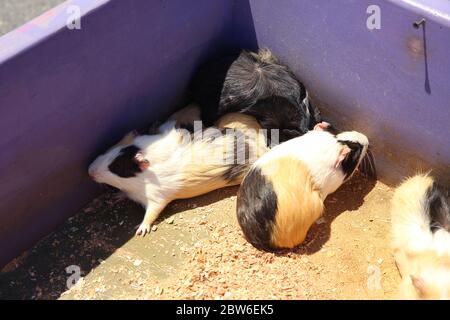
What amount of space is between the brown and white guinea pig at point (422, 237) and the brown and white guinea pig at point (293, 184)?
348 mm

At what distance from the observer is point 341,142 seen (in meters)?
3.47

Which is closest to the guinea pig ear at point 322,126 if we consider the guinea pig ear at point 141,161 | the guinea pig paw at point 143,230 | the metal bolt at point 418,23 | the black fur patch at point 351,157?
the black fur patch at point 351,157

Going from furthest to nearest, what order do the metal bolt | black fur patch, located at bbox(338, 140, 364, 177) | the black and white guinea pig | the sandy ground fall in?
the black and white guinea pig
black fur patch, located at bbox(338, 140, 364, 177)
the sandy ground
the metal bolt

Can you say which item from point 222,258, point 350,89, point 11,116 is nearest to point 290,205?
point 222,258

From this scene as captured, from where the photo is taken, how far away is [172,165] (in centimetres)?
343

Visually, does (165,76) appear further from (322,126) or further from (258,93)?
(322,126)

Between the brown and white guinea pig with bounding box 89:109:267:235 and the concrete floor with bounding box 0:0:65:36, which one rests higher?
the concrete floor with bounding box 0:0:65:36

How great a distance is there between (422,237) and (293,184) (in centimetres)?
66

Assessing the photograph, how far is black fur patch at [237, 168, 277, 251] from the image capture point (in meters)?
3.14

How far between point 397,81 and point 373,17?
0.34m

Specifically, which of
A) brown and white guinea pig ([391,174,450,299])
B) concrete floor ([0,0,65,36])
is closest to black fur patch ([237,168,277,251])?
brown and white guinea pig ([391,174,450,299])

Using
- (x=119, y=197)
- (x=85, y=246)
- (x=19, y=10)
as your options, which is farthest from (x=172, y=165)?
(x=19, y=10)

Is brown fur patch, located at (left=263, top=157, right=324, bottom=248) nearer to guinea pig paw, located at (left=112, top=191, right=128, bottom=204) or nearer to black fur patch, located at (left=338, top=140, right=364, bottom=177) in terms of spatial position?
black fur patch, located at (left=338, top=140, right=364, bottom=177)

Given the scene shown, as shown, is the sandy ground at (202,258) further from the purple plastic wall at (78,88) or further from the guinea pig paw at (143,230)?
the purple plastic wall at (78,88)
